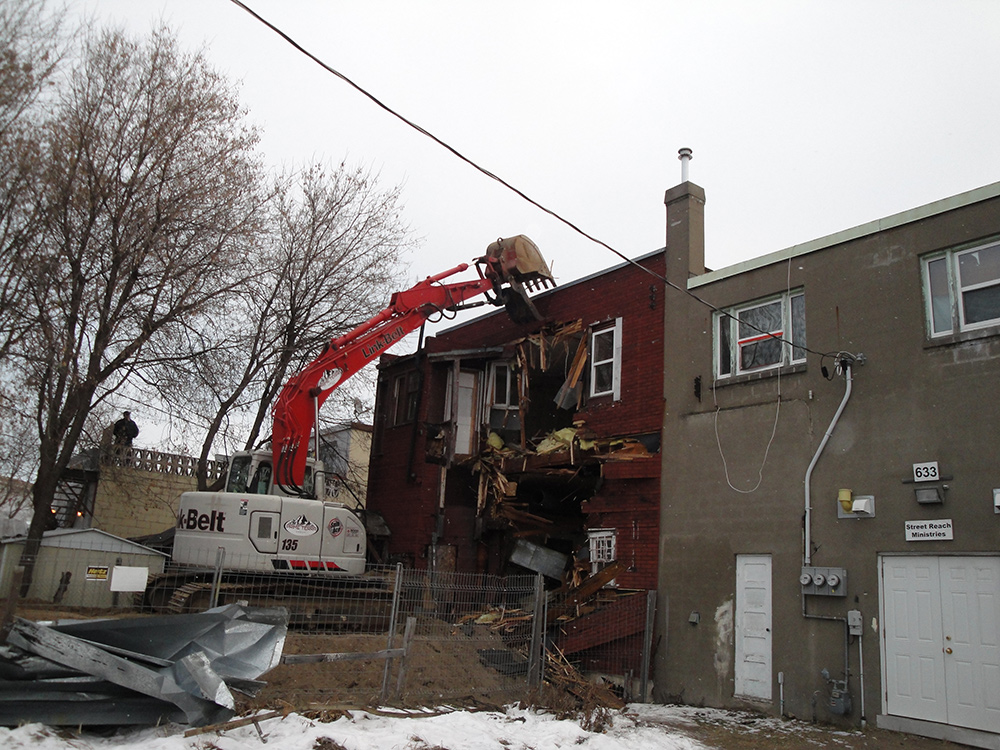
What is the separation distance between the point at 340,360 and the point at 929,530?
10.3 metres

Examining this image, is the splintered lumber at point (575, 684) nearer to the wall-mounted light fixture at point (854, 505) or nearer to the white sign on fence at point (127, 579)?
the wall-mounted light fixture at point (854, 505)

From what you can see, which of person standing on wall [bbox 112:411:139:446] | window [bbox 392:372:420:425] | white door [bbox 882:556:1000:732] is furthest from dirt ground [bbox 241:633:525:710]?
person standing on wall [bbox 112:411:139:446]

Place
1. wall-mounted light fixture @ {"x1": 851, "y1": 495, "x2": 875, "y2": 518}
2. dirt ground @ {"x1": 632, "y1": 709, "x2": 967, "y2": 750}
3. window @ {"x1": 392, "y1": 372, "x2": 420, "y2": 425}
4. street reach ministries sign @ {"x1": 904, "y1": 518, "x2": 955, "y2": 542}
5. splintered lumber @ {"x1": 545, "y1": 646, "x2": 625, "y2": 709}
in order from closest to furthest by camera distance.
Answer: dirt ground @ {"x1": 632, "y1": 709, "x2": 967, "y2": 750}, street reach ministries sign @ {"x1": 904, "y1": 518, "x2": 955, "y2": 542}, wall-mounted light fixture @ {"x1": 851, "y1": 495, "x2": 875, "y2": 518}, splintered lumber @ {"x1": 545, "y1": 646, "x2": 625, "y2": 709}, window @ {"x1": 392, "y1": 372, "x2": 420, "y2": 425}

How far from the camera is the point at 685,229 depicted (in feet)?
48.7

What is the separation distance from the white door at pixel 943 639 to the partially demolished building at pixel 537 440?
4.18m

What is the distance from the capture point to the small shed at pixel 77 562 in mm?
12930

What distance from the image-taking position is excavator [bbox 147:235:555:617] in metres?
13.2

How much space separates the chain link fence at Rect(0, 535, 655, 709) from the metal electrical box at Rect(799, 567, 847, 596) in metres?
2.86

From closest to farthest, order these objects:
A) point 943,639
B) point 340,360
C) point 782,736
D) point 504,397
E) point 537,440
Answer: point 943,639
point 782,736
point 340,360
point 537,440
point 504,397

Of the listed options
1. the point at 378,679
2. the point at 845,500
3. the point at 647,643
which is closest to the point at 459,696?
the point at 378,679

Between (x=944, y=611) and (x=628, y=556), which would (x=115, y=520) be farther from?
(x=944, y=611)

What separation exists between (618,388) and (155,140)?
9.79m

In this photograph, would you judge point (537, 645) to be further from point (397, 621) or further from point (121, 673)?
point (121, 673)

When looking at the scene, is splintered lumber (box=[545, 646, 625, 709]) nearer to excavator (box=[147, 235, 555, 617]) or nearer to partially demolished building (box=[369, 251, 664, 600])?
partially demolished building (box=[369, 251, 664, 600])
